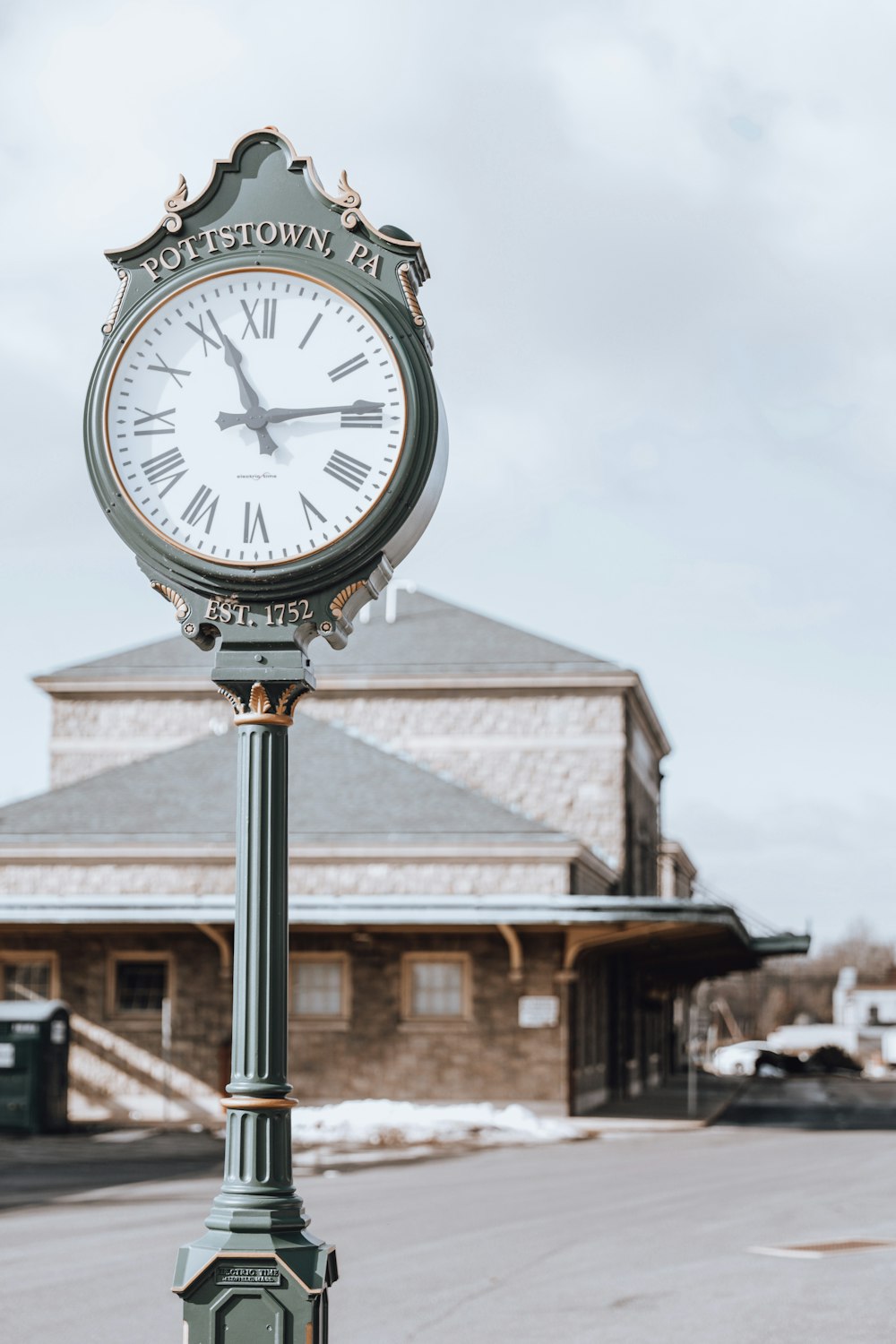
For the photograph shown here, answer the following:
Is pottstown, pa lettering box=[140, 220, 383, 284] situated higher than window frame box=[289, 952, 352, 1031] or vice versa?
pottstown, pa lettering box=[140, 220, 383, 284]

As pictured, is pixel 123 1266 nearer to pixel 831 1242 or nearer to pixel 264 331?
pixel 831 1242

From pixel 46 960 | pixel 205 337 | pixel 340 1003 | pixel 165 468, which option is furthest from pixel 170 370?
pixel 46 960

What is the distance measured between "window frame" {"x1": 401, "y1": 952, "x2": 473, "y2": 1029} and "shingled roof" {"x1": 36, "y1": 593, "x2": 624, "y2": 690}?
10507 millimetres

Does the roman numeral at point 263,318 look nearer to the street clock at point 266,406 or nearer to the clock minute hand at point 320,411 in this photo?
the street clock at point 266,406

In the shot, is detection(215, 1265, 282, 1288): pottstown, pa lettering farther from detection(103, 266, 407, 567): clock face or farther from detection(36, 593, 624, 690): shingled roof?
detection(36, 593, 624, 690): shingled roof

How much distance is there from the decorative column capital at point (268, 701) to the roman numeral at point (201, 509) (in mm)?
467

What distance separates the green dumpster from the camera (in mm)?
26016

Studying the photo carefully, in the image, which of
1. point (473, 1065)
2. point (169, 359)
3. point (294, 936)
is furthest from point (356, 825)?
point (169, 359)

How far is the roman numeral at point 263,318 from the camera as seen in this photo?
4.96 meters

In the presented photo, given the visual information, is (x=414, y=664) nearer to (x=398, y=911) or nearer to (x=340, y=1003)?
(x=340, y=1003)

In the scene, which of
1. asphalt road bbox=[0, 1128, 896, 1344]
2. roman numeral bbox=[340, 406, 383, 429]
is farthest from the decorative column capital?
asphalt road bbox=[0, 1128, 896, 1344]

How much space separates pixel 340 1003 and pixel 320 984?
468mm

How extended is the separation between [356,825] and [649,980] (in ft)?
59.0

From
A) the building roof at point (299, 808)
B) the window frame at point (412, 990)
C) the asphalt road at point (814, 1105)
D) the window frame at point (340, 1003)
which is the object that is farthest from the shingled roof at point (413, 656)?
the window frame at point (412, 990)
